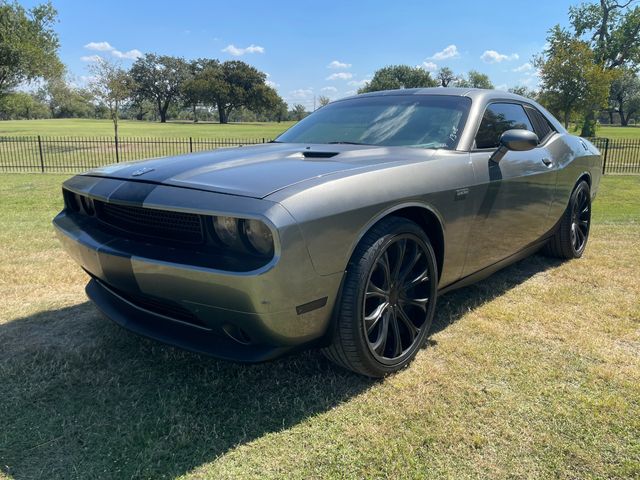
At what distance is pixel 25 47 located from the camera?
27.5m

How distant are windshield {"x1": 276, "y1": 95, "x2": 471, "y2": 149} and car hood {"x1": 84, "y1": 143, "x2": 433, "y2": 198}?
0.71ft

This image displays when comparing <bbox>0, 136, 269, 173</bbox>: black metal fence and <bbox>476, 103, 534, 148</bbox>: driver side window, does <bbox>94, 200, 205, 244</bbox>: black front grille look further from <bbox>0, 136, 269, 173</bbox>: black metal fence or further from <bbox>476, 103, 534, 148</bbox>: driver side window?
<bbox>0, 136, 269, 173</bbox>: black metal fence

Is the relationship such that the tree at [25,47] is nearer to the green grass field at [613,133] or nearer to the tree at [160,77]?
the green grass field at [613,133]

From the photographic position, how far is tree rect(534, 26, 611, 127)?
24906 millimetres

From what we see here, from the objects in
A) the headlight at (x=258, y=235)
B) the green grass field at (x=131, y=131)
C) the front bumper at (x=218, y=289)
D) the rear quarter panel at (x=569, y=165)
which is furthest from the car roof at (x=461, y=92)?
the green grass field at (x=131, y=131)

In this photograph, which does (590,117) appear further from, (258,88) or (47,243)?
(258,88)

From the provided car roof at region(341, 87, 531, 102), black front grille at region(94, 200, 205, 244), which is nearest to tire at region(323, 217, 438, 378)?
black front grille at region(94, 200, 205, 244)

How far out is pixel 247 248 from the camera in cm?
209

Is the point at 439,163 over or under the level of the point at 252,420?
over

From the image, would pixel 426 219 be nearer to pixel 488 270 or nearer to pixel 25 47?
pixel 488 270

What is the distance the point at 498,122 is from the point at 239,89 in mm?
76606

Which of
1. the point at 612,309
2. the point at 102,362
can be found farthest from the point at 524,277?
the point at 102,362

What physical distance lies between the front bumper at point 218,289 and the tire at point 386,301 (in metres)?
0.12

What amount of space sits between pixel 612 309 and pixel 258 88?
77589 millimetres
